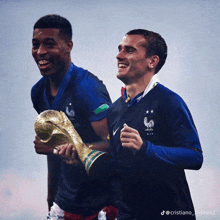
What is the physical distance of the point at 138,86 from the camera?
188 centimetres

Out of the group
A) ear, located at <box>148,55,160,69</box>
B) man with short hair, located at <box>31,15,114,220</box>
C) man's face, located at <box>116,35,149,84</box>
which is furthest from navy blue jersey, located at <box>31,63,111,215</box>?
ear, located at <box>148,55,160,69</box>

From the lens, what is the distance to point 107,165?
1.90m

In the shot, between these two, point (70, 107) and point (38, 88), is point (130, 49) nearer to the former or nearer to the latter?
point (70, 107)

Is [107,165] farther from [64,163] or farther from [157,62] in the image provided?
[157,62]

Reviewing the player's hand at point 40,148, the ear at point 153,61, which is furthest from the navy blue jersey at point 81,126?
the ear at point 153,61

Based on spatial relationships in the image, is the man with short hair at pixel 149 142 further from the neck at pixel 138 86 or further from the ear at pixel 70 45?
the ear at pixel 70 45

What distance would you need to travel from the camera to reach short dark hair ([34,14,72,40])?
2088mm

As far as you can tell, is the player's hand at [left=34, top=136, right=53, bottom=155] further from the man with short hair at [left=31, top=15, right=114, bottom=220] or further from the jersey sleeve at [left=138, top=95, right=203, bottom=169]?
the jersey sleeve at [left=138, top=95, right=203, bottom=169]

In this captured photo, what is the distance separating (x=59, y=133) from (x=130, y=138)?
402 millimetres

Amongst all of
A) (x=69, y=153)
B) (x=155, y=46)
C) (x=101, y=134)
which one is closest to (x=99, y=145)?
(x=101, y=134)

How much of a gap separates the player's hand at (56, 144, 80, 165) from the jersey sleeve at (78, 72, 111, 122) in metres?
0.19

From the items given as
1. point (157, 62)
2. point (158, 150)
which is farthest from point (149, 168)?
point (157, 62)

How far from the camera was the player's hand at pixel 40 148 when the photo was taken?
210 cm

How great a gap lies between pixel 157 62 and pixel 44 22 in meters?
0.69
